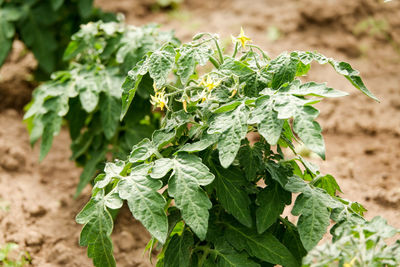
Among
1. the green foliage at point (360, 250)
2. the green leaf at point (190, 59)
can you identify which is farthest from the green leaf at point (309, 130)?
the green leaf at point (190, 59)

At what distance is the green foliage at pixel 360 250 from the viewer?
1.42 m

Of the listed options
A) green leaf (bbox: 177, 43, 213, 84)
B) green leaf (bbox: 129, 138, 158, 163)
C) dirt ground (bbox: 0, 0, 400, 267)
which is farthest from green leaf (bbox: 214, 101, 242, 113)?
dirt ground (bbox: 0, 0, 400, 267)

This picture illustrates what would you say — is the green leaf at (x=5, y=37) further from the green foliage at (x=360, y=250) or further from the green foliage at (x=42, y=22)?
the green foliage at (x=360, y=250)

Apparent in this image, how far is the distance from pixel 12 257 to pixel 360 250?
1.68 metres

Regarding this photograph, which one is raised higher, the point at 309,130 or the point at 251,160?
the point at 309,130

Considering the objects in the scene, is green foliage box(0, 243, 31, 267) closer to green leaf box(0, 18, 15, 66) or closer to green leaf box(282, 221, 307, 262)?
green leaf box(282, 221, 307, 262)

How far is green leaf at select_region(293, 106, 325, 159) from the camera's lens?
4.74 ft

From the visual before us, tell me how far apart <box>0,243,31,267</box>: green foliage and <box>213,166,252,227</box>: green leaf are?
1.16 meters

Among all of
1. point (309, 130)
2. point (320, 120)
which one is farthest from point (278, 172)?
point (320, 120)

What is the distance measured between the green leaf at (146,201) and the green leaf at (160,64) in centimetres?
33

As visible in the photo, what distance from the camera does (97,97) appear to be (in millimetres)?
2521

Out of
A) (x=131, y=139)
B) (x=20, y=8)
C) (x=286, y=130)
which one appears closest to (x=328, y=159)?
(x=131, y=139)

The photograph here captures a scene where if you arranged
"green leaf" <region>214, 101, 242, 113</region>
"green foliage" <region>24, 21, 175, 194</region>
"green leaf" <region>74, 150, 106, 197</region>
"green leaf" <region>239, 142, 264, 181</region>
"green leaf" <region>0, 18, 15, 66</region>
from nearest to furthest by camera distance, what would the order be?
"green leaf" <region>214, 101, 242, 113</region> → "green leaf" <region>239, 142, 264, 181</region> → "green foliage" <region>24, 21, 175, 194</region> → "green leaf" <region>74, 150, 106, 197</region> → "green leaf" <region>0, 18, 15, 66</region>

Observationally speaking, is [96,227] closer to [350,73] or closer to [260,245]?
[260,245]
